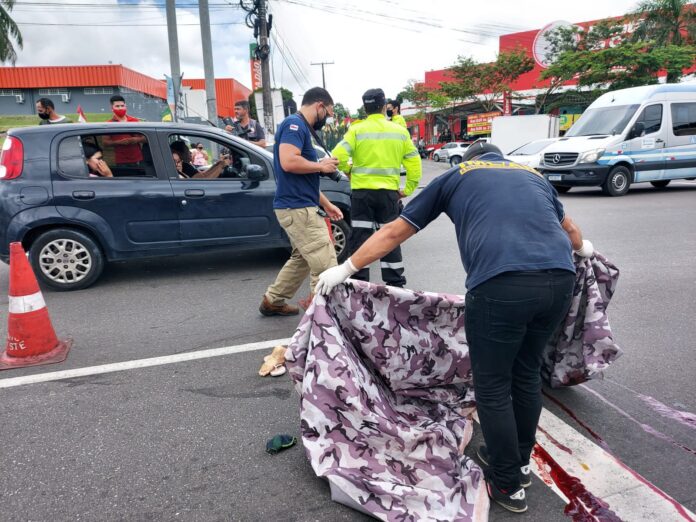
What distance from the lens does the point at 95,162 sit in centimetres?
558

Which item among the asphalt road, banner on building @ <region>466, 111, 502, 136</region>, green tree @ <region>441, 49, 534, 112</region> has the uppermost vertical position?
green tree @ <region>441, 49, 534, 112</region>

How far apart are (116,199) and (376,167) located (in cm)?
271

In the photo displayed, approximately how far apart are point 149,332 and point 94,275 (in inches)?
64.5

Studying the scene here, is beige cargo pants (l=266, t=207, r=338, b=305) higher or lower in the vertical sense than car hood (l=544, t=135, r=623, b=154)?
lower

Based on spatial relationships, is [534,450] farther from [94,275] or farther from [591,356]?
[94,275]

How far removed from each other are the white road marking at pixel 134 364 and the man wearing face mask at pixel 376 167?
1291mm

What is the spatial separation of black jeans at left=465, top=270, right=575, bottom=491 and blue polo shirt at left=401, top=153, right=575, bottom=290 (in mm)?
61

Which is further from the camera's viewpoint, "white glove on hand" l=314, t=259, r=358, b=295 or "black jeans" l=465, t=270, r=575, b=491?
"white glove on hand" l=314, t=259, r=358, b=295

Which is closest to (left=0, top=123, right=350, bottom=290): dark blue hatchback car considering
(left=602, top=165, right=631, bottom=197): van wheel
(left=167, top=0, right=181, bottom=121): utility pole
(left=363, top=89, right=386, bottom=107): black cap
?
(left=363, top=89, right=386, bottom=107): black cap

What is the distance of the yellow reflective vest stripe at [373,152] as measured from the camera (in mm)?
4922

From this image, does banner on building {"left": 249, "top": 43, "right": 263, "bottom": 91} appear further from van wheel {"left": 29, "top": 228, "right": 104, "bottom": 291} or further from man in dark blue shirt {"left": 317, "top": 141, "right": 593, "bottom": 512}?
man in dark blue shirt {"left": 317, "top": 141, "right": 593, "bottom": 512}

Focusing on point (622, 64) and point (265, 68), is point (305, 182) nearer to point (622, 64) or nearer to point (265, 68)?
point (265, 68)

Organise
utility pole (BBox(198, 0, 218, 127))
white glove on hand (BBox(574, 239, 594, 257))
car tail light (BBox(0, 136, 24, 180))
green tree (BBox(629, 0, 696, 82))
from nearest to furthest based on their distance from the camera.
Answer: white glove on hand (BBox(574, 239, 594, 257)), car tail light (BBox(0, 136, 24, 180)), utility pole (BBox(198, 0, 218, 127)), green tree (BBox(629, 0, 696, 82))

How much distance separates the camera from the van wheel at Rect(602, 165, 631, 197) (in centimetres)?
1211
